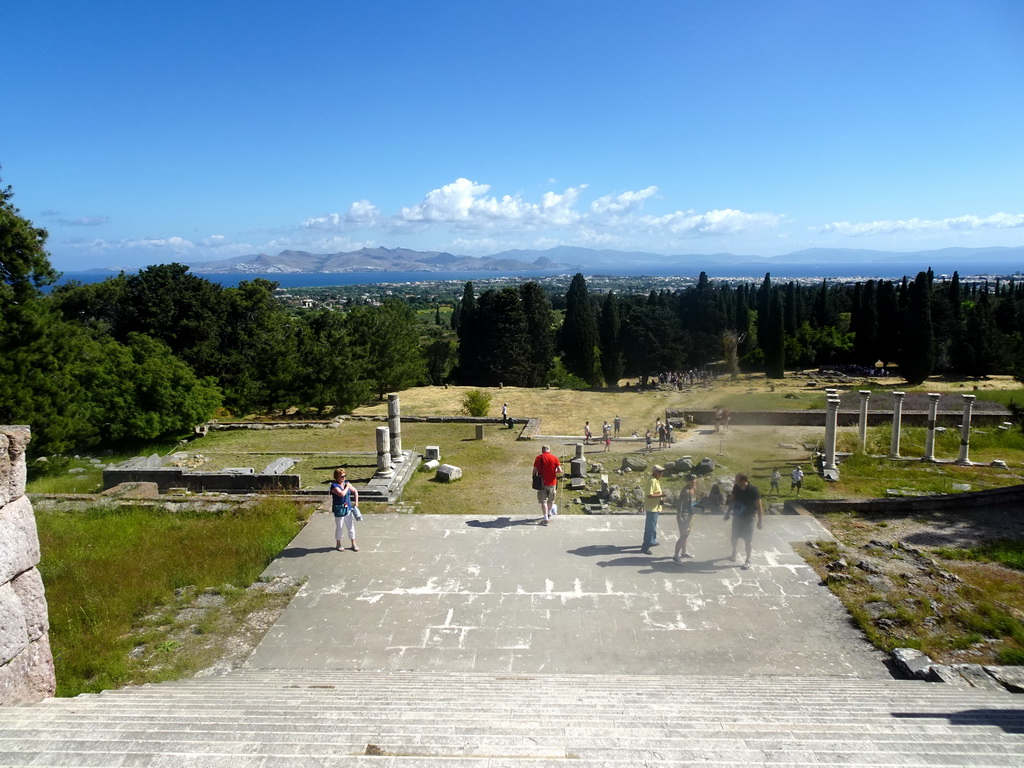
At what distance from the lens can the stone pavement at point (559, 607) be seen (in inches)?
270

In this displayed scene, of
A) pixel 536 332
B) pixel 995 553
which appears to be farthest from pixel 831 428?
pixel 536 332

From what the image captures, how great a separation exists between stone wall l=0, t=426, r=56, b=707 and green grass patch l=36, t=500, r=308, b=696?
1170 millimetres

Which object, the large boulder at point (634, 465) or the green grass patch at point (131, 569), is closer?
the green grass patch at point (131, 569)

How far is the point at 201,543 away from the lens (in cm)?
1047

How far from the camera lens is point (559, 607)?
313 inches

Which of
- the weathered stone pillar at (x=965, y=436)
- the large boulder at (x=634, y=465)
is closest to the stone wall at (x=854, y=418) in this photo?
the weathered stone pillar at (x=965, y=436)

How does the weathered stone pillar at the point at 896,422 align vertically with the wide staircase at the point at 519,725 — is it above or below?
below

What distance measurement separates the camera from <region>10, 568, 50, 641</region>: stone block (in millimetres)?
5223

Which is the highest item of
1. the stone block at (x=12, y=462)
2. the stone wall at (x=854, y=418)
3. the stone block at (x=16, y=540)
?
the stone block at (x=12, y=462)

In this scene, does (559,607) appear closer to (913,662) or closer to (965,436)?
(913,662)

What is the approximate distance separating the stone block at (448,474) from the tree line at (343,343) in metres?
9.84

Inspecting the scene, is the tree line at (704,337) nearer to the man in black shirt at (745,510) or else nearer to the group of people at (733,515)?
the group of people at (733,515)

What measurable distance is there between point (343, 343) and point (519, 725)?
24.7 m

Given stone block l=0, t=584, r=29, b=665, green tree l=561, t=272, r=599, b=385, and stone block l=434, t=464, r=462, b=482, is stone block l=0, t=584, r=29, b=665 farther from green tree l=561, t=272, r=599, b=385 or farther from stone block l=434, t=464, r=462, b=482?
green tree l=561, t=272, r=599, b=385
